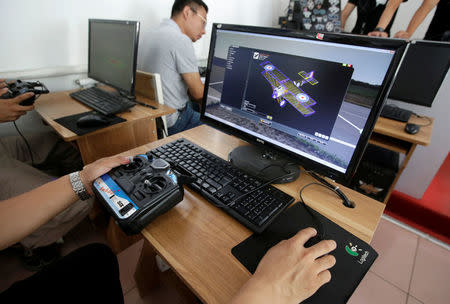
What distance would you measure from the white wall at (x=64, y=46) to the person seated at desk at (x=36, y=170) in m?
0.44

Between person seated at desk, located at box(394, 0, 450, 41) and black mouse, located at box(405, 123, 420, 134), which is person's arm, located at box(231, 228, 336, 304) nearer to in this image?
black mouse, located at box(405, 123, 420, 134)

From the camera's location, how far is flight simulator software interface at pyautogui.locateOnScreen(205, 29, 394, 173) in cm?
57

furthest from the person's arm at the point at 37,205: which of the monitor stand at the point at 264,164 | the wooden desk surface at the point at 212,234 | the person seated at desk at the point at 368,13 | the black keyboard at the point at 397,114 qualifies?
the person seated at desk at the point at 368,13

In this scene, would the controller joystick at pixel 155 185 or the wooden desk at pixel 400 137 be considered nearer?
the controller joystick at pixel 155 185

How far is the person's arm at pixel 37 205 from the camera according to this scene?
0.56m

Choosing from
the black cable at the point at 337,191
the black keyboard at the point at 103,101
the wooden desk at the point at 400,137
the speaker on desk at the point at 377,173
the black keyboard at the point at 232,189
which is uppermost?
the wooden desk at the point at 400,137

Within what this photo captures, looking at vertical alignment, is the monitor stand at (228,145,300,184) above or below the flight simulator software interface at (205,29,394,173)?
below

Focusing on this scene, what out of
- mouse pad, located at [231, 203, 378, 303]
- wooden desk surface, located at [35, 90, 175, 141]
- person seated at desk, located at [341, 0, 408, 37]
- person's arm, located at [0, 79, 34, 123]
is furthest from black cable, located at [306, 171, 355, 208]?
person seated at desk, located at [341, 0, 408, 37]

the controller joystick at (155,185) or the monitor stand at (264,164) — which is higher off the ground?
the monitor stand at (264,164)

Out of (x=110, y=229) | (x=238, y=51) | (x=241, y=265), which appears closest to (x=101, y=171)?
(x=241, y=265)

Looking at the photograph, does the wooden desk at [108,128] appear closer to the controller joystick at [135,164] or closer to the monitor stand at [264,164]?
the controller joystick at [135,164]

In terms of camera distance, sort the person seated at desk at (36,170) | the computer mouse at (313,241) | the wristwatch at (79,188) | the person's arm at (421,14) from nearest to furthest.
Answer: the computer mouse at (313,241) → the wristwatch at (79,188) → the person seated at desk at (36,170) → the person's arm at (421,14)

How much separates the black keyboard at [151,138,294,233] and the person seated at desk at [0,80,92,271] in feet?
2.09

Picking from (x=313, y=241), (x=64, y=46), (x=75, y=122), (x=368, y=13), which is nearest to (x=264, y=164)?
(x=313, y=241)
